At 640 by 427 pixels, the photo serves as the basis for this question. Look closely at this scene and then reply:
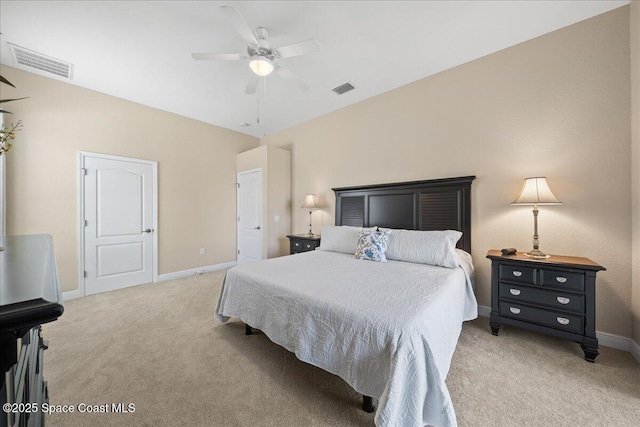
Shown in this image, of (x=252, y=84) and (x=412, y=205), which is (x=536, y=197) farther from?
(x=252, y=84)

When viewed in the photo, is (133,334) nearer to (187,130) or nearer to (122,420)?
(122,420)

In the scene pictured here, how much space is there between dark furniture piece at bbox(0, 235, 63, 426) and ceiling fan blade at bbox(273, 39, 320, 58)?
2.15 meters

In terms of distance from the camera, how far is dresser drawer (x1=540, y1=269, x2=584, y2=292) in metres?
2.00

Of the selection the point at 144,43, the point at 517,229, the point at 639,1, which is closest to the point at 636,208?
the point at 517,229

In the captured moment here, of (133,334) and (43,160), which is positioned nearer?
(133,334)

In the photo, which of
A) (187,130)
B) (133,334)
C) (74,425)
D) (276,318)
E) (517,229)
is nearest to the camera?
(74,425)

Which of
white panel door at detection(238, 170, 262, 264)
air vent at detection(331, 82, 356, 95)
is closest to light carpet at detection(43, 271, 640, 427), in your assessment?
white panel door at detection(238, 170, 262, 264)

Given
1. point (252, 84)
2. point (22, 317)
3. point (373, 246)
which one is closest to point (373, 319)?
point (22, 317)

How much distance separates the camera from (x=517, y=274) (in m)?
2.24

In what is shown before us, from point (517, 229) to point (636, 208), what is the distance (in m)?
0.80

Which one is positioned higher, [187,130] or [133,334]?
[187,130]

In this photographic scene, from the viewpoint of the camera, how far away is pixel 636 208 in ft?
6.60

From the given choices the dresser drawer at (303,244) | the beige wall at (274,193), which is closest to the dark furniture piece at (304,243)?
the dresser drawer at (303,244)

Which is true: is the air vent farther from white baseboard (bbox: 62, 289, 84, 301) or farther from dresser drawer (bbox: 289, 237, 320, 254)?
white baseboard (bbox: 62, 289, 84, 301)
